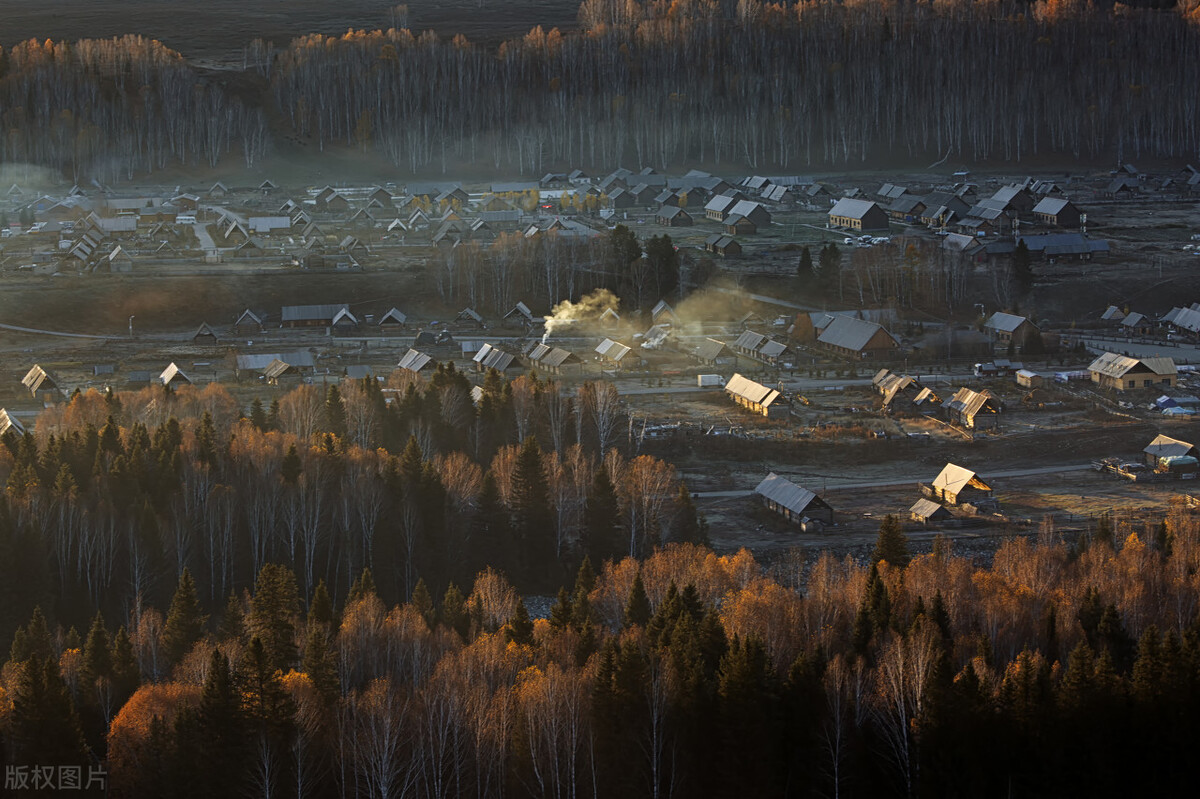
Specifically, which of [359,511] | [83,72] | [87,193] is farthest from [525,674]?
[83,72]

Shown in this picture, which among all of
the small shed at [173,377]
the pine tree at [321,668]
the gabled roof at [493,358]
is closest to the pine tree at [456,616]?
the pine tree at [321,668]

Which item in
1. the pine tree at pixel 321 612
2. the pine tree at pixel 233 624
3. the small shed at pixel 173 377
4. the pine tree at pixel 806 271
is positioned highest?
the pine tree at pixel 806 271

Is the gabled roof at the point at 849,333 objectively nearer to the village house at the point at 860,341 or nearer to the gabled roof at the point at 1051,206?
the village house at the point at 860,341

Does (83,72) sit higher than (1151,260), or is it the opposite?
(83,72)

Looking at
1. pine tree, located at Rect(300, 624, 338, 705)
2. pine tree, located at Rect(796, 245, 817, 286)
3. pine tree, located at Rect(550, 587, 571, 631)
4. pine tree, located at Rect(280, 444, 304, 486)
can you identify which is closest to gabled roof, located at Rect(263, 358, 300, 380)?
pine tree, located at Rect(280, 444, 304, 486)

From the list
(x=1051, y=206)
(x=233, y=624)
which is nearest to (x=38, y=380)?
(x=233, y=624)

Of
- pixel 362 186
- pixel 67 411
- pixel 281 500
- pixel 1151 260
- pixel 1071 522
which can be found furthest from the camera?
pixel 362 186

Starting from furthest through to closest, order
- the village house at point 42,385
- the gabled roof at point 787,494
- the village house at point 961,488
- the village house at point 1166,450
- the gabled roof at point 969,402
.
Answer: the village house at point 42,385 < the gabled roof at point 969,402 < the village house at point 1166,450 < the village house at point 961,488 < the gabled roof at point 787,494

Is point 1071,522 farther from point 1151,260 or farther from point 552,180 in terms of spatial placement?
point 552,180
